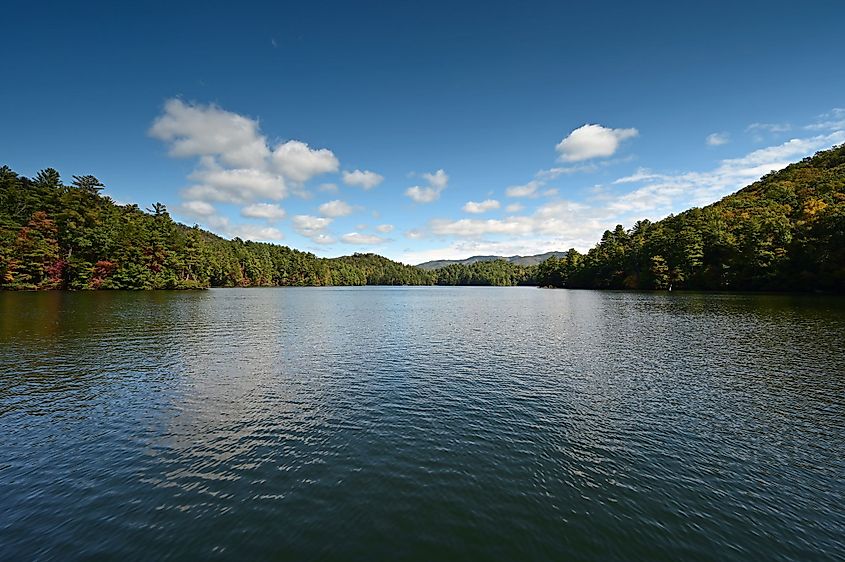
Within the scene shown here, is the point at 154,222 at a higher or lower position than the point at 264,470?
higher

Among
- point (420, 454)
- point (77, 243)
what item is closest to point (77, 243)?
point (77, 243)

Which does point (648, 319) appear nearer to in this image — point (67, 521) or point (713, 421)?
point (713, 421)

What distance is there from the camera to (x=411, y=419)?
1834cm

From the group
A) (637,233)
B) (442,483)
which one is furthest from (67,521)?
(637,233)

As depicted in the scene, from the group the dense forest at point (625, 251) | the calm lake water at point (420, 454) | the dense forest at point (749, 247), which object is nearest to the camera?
the calm lake water at point (420, 454)

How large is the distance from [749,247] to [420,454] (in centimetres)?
12312

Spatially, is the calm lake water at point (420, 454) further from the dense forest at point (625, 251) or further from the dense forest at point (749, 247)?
the dense forest at point (625, 251)

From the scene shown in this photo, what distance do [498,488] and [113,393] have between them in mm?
21770

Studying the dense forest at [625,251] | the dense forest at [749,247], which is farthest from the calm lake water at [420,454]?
the dense forest at [625,251]

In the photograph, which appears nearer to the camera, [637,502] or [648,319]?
[637,502]

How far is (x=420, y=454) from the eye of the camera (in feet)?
48.8

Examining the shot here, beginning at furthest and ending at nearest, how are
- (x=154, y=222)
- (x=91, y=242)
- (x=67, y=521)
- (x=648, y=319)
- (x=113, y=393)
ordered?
(x=154, y=222), (x=91, y=242), (x=648, y=319), (x=113, y=393), (x=67, y=521)

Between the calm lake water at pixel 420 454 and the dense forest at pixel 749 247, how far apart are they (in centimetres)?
7893

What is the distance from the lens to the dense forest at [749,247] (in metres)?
87.9
